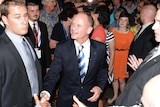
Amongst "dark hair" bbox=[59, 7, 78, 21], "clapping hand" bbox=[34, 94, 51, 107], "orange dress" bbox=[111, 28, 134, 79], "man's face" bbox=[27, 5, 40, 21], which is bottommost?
"orange dress" bbox=[111, 28, 134, 79]

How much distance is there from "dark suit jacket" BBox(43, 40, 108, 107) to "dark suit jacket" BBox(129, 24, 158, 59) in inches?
43.5

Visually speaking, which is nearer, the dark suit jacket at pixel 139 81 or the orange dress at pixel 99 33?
the dark suit jacket at pixel 139 81

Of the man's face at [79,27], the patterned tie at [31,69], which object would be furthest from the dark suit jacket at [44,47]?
the patterned tie at [31,69]

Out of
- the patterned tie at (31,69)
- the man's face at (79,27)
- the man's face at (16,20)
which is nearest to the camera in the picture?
the man's face at (16,20)

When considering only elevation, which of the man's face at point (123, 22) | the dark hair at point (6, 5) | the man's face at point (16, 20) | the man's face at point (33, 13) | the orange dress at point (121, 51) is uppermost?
the dark hair at point (6, 5)

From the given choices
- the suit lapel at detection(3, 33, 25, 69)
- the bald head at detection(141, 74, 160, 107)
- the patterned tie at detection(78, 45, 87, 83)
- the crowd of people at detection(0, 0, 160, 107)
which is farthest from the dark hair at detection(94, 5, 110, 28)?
the bald head at detection(141, 74, 160, 107)

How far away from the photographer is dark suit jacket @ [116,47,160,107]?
228 centimetres

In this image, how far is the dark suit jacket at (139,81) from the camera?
2282 mm

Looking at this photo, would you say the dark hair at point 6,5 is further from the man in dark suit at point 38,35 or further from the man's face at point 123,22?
the man's face at point 123,22

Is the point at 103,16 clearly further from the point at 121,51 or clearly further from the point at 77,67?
the point at 77,67

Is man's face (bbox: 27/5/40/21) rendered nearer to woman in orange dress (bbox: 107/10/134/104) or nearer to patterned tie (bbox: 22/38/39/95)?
patterned tie (bbox: 22/38/39/95)

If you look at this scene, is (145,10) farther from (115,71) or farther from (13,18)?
(13,18)

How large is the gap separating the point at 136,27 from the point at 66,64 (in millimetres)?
2940

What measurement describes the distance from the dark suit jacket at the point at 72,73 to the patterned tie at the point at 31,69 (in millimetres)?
160
